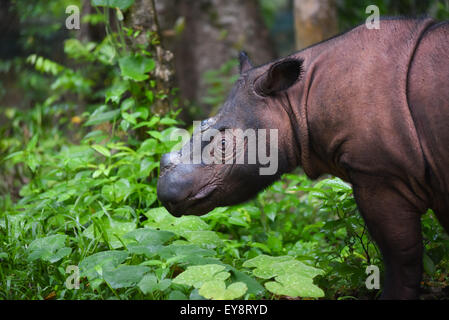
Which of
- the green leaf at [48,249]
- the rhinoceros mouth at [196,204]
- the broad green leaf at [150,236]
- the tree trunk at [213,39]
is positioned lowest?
the green leaf at [48,249]

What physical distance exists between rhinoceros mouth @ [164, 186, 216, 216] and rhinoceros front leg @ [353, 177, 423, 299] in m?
0.91

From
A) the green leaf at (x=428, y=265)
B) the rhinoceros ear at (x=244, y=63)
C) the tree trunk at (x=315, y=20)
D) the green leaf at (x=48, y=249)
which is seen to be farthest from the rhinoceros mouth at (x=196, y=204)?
the tree trunk at (x=315, y=20)

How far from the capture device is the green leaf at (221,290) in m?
2.77

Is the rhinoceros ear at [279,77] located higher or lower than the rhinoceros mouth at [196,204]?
higher

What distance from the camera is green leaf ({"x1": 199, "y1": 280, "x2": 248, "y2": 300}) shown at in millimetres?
2773

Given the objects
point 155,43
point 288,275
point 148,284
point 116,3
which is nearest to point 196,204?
point 148,284

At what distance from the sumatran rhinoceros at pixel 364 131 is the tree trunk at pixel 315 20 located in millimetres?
3749

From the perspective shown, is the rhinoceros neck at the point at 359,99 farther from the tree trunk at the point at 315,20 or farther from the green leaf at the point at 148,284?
the tree trunk at the point at 315,20

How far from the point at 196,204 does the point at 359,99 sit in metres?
1.18

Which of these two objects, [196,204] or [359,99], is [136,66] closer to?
[196,204]

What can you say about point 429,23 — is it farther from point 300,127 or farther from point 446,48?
point 300,127

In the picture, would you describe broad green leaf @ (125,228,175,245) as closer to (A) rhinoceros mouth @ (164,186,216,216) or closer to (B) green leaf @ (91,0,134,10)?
(A) rhinoceros mouth @ (164,186,216,216)

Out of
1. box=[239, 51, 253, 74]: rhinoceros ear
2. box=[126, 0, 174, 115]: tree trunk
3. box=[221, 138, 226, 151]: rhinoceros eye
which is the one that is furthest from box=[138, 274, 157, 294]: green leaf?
box=[126, 0, 174, 115]: tree trunk

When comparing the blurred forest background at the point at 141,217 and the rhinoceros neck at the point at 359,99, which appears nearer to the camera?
the rhinoceros neck at the point at 359,99
